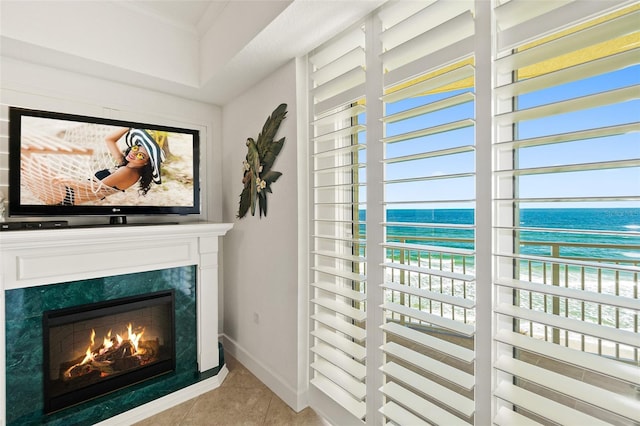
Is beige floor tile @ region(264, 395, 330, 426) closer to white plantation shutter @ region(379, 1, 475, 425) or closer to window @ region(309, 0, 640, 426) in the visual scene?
window @ region(309, 0, 640, 426)

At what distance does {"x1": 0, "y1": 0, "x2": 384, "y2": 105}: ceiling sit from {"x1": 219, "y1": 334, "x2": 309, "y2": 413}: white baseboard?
84.4 inches

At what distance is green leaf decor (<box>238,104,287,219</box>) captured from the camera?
6.73ft

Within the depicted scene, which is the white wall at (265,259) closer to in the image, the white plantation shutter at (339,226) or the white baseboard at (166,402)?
the white plantation shutter at (339,226)

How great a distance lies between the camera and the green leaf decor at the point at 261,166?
2.05m

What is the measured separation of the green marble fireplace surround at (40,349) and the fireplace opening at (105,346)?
0.04 m

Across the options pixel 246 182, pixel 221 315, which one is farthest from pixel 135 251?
pixel 221 315

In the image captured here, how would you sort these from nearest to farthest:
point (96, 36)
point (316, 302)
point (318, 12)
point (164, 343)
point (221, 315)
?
point (318, 12) → point (316, 302) → point (96, 36) → point (164, 343) → point (221, 315)

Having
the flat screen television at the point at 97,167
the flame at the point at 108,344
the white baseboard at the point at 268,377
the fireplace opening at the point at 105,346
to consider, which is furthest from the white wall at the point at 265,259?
the flame at the point at 108,344

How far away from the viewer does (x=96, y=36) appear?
6.35ft

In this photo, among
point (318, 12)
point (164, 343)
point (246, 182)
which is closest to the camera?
point (318, 12)

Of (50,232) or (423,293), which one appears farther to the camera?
(50,232)

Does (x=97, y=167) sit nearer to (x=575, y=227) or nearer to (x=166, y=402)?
(x=166, y=402)

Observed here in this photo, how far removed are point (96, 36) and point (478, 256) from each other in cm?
255

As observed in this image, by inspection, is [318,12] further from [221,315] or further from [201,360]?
[221,315]
